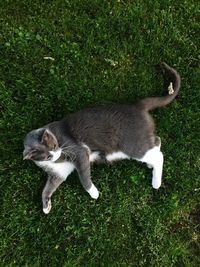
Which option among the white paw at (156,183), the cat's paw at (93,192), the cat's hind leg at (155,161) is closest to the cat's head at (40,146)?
the cat's paw at (93,192)

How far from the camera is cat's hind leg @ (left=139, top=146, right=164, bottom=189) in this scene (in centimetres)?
473

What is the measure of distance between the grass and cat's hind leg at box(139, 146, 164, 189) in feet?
0.41

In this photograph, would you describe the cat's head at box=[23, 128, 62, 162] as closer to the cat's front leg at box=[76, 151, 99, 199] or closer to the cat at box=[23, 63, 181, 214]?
the cat at box=[23, 63, 181, 214]

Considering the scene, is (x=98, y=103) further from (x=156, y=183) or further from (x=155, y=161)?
→ (x=156, y=183)

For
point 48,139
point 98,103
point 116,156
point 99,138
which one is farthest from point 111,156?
point 48,139

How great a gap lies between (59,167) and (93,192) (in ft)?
1.61

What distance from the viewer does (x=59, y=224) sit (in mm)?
4957

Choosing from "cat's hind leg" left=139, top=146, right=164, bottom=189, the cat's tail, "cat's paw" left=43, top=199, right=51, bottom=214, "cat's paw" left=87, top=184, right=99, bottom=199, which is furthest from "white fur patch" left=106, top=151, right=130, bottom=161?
"cat's paw" left=43, top=199, right=51, bottom=214

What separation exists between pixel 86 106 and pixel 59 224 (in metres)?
1.47

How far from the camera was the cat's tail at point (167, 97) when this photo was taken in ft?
16.1

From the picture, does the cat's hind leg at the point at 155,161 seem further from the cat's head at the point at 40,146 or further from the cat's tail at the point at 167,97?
the cat's head at the point at 40,146

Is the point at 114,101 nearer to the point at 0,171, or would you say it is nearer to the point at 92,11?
the point at 92,11

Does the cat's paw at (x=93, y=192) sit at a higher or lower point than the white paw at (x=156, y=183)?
lower

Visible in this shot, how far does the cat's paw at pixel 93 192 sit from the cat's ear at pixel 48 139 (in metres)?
0.74
